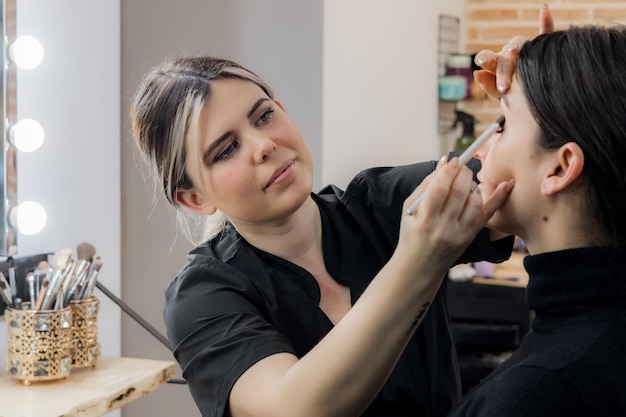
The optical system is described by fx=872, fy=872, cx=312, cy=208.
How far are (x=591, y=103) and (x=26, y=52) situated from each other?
123cm

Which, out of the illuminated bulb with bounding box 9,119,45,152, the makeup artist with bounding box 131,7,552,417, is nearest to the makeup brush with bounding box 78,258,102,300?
the illuminated bulb with bounding box 9,119,45,152

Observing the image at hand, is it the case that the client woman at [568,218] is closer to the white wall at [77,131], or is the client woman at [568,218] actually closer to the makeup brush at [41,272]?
the makeup brush at [41,272]

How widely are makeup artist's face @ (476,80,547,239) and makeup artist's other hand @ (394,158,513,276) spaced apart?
0.38 feet

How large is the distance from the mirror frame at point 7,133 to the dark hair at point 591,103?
1129 millimetres

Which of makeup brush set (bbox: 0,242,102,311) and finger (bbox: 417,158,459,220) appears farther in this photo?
makeup brush set (bbox: 0,242,102,311)

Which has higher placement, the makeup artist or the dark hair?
the dark hair

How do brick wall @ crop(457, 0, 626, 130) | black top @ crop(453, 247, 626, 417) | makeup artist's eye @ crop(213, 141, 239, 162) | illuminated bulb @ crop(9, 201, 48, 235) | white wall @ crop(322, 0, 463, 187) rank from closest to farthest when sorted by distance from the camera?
black top @ crop(453, 247, 626, 417), makeup artist's eye @ crop(213, 141, 239, 162), illuminated bulb @ crop(9, 201, 48, 235), white wall @ crop(322, 0, 463, 187), brick wall @ crop(457, 0, 626, 130)

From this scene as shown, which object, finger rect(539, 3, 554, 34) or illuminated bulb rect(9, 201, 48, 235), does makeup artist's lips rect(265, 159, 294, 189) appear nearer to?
finger rect(539, 3, 554, 34)

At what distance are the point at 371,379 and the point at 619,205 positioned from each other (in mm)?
325

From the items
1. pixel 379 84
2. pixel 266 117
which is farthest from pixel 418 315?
pixel 379 84

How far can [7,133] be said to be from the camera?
1.73 m

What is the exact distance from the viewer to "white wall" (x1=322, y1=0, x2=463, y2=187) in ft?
7.36

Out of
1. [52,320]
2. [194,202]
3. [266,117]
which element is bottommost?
[52,320]

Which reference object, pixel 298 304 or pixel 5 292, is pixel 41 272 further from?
pixel 298 304
